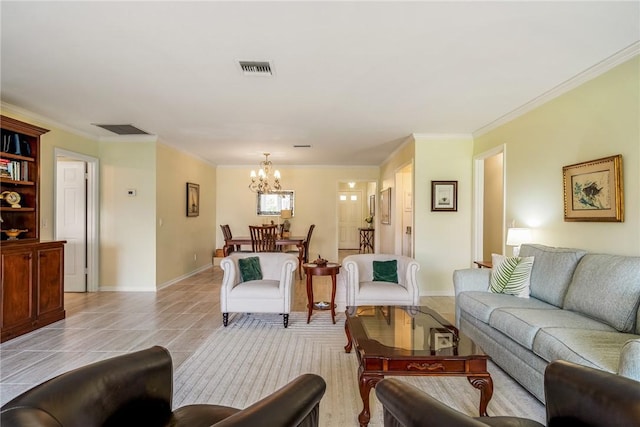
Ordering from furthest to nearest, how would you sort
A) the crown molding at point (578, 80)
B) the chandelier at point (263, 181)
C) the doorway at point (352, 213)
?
the doorway at point (352, 213)
the chandelier at point (263, 181)
the crown molding at point (578, 80)

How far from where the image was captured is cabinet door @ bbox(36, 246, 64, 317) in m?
3.68

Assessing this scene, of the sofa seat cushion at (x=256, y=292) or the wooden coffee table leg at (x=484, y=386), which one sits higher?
the sofa seat cushion at (x=256, y=292)

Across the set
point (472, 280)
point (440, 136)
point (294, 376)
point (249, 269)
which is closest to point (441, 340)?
point (294, 376)

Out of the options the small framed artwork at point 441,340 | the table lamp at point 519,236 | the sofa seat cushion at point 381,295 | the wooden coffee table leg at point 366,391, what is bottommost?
the wooden coffee table leg at point 366,391

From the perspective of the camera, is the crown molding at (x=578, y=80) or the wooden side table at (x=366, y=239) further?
the wooden side table at (x=366, y=239)

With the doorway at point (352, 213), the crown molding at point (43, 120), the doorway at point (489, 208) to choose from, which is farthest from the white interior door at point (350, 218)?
the crown molding at point (43, 120)

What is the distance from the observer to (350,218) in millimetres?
12078

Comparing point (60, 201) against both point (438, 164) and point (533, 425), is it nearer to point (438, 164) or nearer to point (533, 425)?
point (438, 164)

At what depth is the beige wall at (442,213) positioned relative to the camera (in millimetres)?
5141

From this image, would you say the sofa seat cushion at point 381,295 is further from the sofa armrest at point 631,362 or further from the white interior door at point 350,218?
the white interior door at point 350,218

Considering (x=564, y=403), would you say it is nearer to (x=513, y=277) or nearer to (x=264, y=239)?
(x=513, y=277)

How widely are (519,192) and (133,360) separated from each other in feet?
13.5

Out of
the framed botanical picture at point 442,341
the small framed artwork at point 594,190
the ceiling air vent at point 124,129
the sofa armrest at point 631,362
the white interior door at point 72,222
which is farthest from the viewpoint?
the white interior door at point 72,222

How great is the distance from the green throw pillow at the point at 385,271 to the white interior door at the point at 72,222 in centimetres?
454
